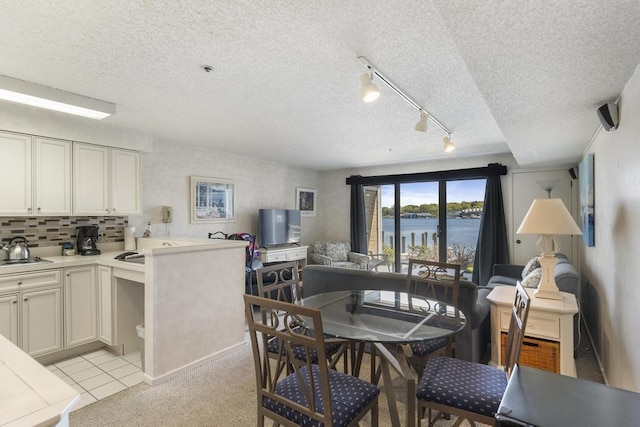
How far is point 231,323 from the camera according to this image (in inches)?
128

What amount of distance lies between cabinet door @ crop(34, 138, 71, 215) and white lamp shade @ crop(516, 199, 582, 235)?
4.32 metres

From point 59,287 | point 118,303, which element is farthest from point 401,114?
point 59,287

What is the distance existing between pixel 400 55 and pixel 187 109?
2.11 metres

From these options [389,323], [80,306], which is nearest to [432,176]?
[389,323]

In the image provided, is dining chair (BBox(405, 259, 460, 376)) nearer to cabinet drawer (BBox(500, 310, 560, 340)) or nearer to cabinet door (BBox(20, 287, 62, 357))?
cabinet drawer (BBox(500, 310, 560, 340))

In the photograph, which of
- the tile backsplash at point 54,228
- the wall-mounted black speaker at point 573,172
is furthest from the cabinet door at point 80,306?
the wall-mounted black speaker at point 573,172

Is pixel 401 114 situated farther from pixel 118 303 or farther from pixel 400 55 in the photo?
pixel 118 303

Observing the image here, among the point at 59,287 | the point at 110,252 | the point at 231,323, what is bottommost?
the point at 231,323

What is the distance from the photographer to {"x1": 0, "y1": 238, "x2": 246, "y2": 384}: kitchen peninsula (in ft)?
8.64

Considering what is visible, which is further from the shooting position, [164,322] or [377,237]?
[377,237]

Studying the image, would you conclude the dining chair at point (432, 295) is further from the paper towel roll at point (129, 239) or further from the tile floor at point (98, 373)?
the paper towel roll at point (129, 239)

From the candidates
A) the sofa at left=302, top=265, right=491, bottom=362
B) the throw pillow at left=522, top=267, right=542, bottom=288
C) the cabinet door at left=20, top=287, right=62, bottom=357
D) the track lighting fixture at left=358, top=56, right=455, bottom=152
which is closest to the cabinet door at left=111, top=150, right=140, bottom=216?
the cabinet door at left=20, top=287, right=62, bottom=357

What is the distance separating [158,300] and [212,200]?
257cm

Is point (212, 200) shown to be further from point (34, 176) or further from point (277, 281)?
point (277, 281)
